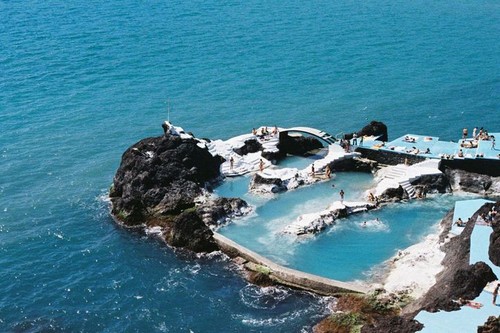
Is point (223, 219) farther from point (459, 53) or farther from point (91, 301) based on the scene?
point (459, 53)

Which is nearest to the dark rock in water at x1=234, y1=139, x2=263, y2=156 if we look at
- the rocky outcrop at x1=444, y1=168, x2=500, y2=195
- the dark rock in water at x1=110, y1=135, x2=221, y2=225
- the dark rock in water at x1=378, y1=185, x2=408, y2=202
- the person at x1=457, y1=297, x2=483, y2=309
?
the dark rock in water at x1=110, y1=135, x2=221, y2=225

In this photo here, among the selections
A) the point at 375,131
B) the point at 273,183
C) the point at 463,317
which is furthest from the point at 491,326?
the point at 375,131

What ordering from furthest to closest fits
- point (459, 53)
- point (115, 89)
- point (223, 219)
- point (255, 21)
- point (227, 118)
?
point (255, 21), point (459, 53), point (115, 89), point (227, 118), point (223, 219)

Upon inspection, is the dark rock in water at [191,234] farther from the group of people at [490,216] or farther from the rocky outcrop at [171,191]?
the group of people at [490,216]

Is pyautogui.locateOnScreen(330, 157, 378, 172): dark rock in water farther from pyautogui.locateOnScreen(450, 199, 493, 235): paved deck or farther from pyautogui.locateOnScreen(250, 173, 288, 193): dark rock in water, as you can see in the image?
pyautogui.locateOnScreen(450, 199, 493, 235): paved deck

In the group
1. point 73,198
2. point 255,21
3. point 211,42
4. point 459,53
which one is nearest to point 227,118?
point 73,198

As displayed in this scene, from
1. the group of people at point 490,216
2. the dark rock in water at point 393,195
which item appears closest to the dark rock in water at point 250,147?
the dark rock in water at point 393,195
